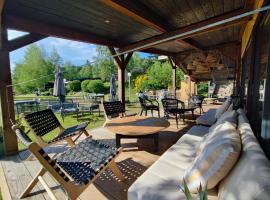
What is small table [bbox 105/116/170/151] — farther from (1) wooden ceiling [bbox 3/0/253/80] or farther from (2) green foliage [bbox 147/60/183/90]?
(2) green foliage [bbox 147/60/183/90]

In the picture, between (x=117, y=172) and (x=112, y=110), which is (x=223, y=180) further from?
(x=112, y=110)

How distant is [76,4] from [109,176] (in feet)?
8.32

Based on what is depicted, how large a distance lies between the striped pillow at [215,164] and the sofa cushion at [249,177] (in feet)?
0.14

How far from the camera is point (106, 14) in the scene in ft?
10.1

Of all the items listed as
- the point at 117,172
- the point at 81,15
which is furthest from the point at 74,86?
the point at 117,172

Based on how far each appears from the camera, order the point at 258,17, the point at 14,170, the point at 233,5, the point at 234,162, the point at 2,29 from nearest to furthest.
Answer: the point at 234,162 < the point at 258,17 < the point at 14,170 < the point at 2,29 < the point at 233,5

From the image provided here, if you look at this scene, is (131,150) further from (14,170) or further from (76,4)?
(76,4)

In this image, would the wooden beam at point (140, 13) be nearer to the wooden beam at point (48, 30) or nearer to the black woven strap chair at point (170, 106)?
the wooden beam at point (48, 30)

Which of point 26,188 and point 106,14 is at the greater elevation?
point 106,14

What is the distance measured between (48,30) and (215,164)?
359 cm

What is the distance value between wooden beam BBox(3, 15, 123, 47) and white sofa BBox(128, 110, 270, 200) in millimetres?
3134

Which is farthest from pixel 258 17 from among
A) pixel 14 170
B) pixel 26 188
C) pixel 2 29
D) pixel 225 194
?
pixel 14 170

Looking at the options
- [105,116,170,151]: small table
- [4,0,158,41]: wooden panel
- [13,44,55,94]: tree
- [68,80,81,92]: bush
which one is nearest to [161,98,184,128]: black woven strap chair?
[105,116,170,151]: small table

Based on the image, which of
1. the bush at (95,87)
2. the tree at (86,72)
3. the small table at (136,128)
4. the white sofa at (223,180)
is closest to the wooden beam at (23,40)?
the small table at (136,128)
